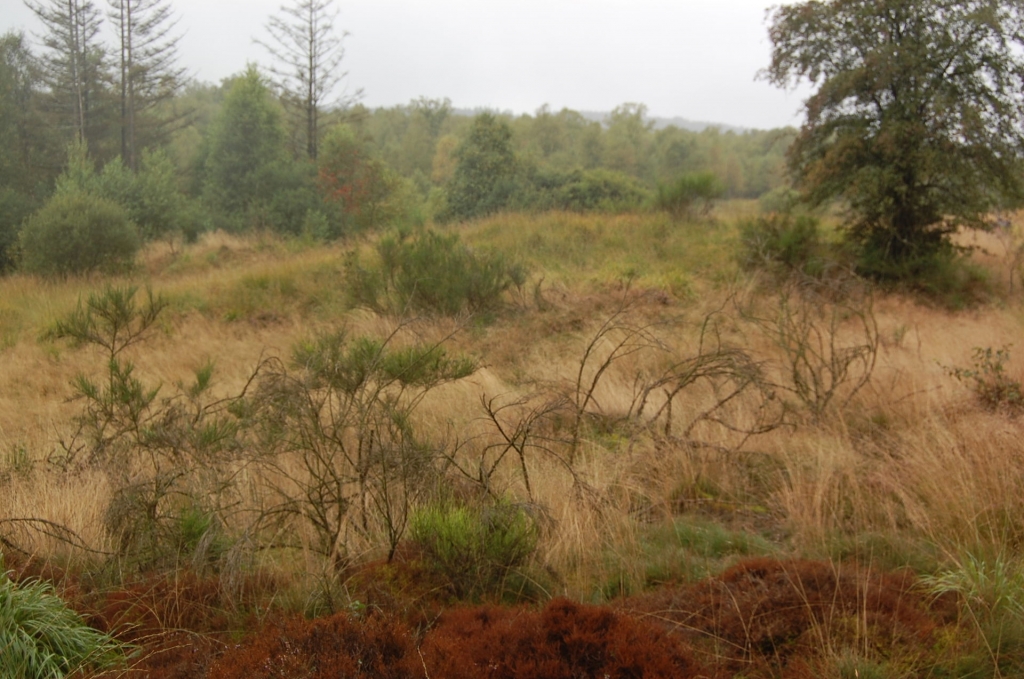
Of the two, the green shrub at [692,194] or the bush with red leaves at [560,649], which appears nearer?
the bush with red leaves at [560,649]

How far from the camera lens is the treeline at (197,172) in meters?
18.6

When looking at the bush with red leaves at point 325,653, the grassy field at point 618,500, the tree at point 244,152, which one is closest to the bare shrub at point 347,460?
the grassy field at point 618,500

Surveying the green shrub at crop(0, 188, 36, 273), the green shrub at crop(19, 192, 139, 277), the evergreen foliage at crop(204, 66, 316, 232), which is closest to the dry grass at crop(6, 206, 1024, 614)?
the green shrub at crop(19, 192, 139, 277)

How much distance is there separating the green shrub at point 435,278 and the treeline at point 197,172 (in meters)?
6.52

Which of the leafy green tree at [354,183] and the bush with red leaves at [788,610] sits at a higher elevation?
the leafy green tree at [354,183]

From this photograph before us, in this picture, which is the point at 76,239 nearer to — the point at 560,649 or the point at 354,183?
the point at 354,183

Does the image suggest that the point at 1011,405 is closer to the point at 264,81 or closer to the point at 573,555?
the point at 573,555

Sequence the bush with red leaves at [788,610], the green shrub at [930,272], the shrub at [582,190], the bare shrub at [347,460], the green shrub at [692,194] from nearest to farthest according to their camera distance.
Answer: the bush with red leaves at [788,610] → the bare shrub at [347,460] → the green shrub at [930,272] → the green shrub at [692,194] → the shrub at [582,190]

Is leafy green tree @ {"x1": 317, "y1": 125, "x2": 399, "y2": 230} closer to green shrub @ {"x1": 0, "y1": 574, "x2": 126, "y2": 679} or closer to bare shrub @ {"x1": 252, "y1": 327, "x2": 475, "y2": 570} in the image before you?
bare shrub @ {"x1": 252, "y1": 327, "x2": 475, "y2": 570}

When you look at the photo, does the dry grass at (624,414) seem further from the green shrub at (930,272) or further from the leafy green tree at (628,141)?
the leafy green tree at (628,141)

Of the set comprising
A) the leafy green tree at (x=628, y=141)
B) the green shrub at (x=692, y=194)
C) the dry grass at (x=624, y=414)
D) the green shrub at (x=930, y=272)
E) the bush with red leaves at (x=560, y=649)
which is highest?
the leafy green tree at (x=628, y=141)

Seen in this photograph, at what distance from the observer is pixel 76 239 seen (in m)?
16.5

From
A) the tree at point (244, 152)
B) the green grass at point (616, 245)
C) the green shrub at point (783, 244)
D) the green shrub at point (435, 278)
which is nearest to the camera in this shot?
the green shrub at point (435, 278)

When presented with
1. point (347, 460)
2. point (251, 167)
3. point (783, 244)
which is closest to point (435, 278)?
point (783, 244)
